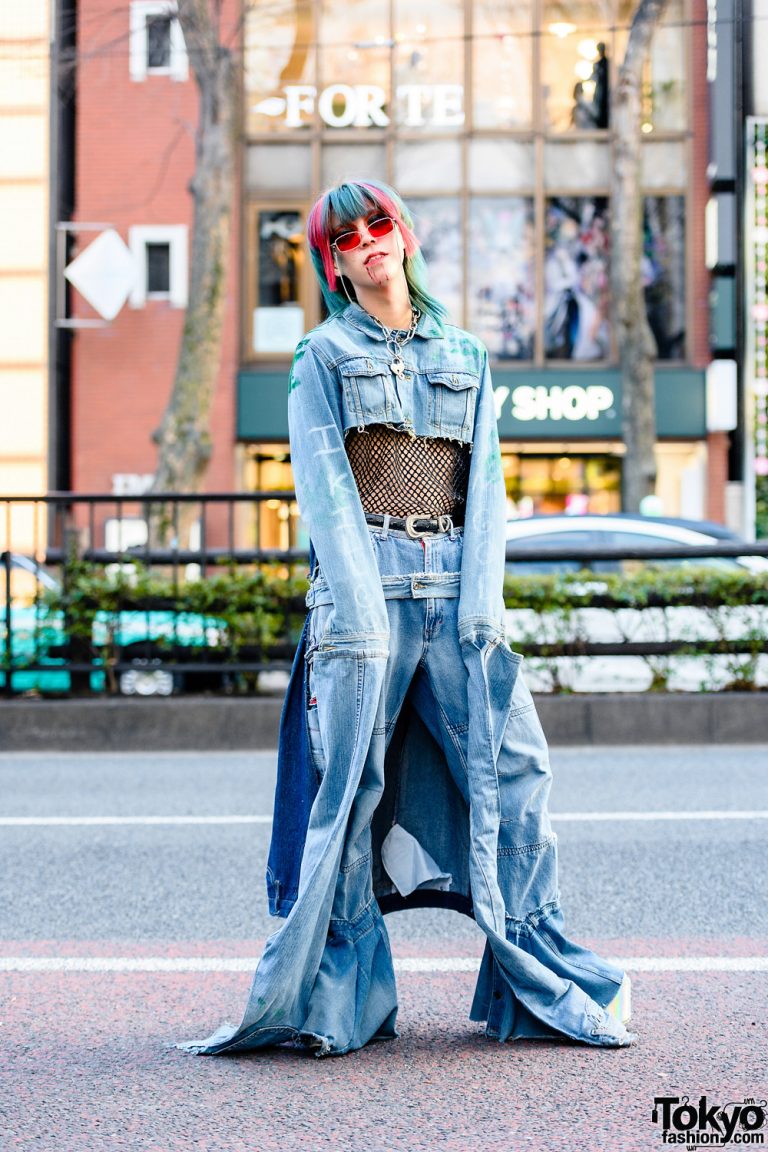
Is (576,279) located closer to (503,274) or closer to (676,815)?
(503,274)

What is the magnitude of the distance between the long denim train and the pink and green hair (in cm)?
58

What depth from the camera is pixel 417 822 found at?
3475mm

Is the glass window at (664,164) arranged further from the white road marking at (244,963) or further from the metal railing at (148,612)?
the white road marking at (244,963)

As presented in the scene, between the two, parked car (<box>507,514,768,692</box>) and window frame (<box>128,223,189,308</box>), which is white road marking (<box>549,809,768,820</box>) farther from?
window frame (<box>128,223,189,308</box>)

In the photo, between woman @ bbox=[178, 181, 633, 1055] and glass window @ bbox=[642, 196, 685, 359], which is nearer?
woman @ bbox=[178, 181, 633, 1055]

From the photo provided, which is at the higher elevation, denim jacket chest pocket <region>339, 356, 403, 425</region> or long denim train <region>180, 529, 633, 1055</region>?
denim jacket chest pocket <region>339, 356, 403, 425</region>

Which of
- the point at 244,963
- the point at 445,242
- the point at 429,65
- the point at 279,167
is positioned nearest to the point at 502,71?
the point at 429,65

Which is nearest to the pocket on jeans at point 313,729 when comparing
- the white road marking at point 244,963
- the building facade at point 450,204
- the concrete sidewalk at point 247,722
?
the white road marking at point 244,963

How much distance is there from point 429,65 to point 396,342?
21784mm

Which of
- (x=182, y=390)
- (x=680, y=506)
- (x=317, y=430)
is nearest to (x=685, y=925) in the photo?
(x=317, y=430)

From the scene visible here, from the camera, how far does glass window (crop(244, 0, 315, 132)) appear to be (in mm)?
23938

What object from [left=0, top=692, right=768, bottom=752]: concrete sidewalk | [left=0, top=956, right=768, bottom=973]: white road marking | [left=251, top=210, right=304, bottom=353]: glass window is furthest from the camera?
[left=251, top=210, right=304, bottom=353]: glass window

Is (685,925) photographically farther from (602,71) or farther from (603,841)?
(602,71)

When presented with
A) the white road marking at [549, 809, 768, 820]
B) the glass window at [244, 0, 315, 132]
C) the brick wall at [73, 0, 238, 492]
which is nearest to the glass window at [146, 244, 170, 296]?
the brick wall at [73, 0, 238, 492]
